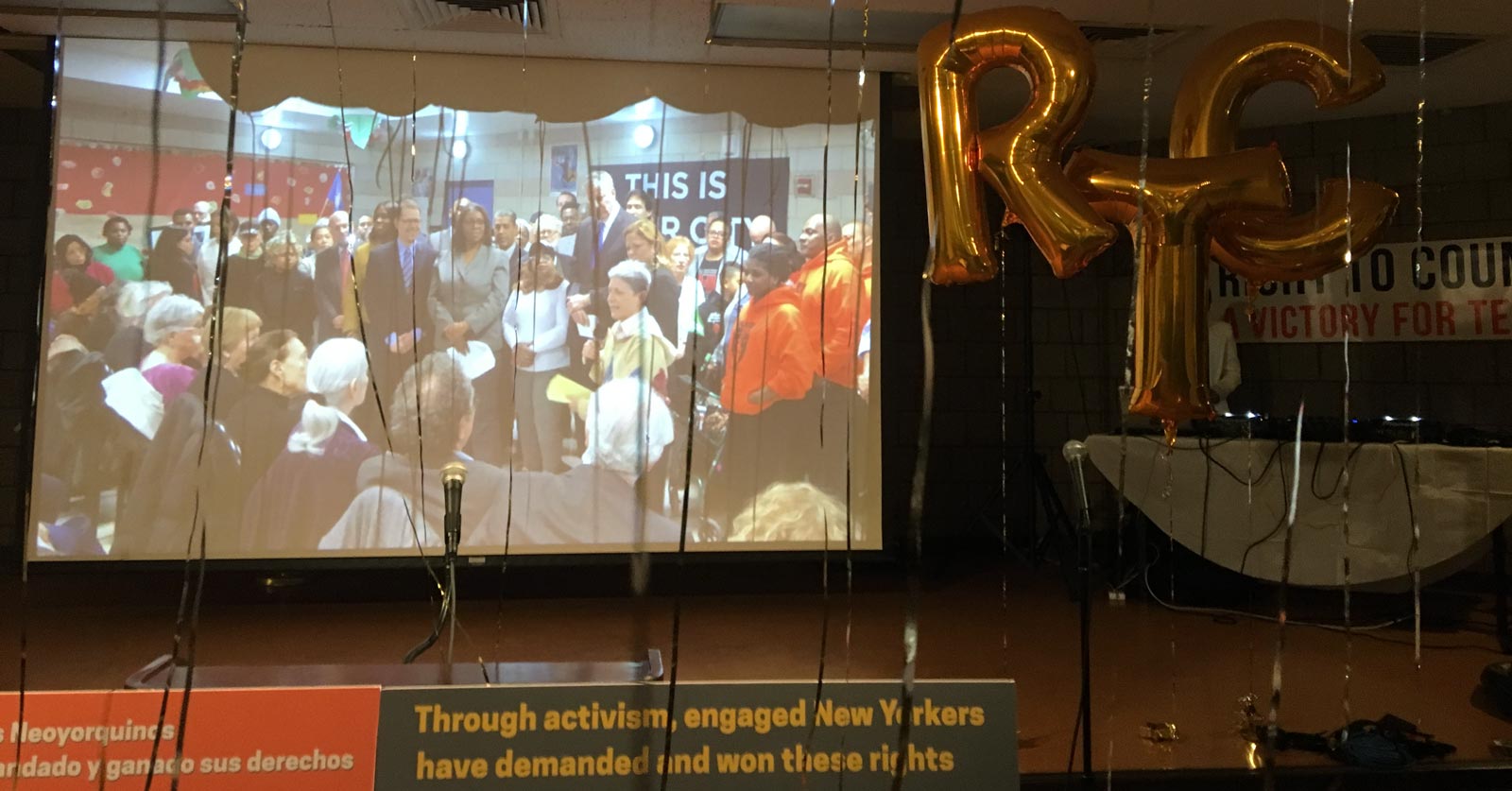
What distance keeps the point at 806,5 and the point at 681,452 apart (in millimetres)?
1680

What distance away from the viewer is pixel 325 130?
298 cm

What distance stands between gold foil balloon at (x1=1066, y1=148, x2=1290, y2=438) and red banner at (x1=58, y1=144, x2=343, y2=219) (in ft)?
9.51

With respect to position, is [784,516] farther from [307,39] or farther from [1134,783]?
[307,39]

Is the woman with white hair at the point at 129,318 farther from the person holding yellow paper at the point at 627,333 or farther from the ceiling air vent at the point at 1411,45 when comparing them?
the ceiling air vent at the point at 1411,45

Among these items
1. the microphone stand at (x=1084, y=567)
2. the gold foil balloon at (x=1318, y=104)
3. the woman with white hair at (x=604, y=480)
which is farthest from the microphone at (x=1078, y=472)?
the woman with white hair at (x=604, y=480)

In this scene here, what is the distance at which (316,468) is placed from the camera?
9.86 ft

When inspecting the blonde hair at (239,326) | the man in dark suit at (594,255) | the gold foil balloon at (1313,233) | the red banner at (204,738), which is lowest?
the red banner at (204,738)

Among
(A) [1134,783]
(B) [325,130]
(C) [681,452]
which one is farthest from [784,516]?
(B) [325,130]

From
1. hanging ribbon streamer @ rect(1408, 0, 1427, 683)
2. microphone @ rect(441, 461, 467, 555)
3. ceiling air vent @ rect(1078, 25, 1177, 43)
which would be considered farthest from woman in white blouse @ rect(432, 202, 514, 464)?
hanging ribbon streamer @ rect(1408, 0, 1427, 683)

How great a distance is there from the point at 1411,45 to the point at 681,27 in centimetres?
278

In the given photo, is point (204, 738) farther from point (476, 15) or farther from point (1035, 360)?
point (1035, 360)

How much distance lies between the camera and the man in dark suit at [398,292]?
119 inches

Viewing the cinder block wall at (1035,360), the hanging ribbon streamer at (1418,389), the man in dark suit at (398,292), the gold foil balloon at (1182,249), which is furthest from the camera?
the cinder block wall at (1035,360)

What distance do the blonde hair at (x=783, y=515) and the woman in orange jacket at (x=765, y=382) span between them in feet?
0.13
